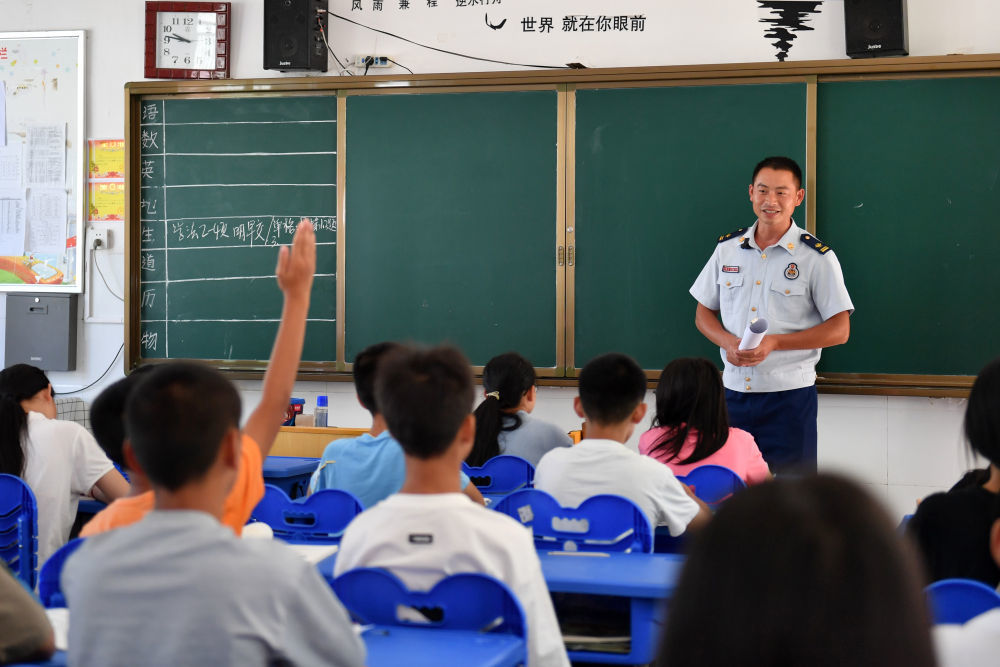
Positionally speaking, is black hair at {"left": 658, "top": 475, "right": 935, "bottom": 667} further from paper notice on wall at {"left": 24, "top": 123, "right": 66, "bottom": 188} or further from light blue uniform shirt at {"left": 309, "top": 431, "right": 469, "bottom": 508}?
paper notice on wall at {"left": 24, "top": 123, "right": 66, "bottom": 188}

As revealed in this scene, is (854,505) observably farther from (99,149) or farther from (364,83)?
(99,149)

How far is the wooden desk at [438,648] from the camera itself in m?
1.44

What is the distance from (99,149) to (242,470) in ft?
15.0

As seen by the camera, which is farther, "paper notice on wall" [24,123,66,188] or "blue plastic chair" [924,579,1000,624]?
"paper notice on wall" [24,123,66,188]

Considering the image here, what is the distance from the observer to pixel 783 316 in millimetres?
4391

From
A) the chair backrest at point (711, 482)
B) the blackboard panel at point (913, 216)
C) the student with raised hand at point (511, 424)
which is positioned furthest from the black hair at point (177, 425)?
the blackboard panel at point (913, 216)

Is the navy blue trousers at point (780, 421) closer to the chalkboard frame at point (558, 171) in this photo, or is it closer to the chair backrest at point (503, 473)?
the chalkboard frame at point (558, 171)

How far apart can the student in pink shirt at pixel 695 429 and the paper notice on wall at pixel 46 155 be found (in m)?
4.16

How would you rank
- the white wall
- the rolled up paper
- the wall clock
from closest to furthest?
the rolled up paper
the white wall
the wall clock

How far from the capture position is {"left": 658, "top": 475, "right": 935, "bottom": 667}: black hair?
1.93 ft

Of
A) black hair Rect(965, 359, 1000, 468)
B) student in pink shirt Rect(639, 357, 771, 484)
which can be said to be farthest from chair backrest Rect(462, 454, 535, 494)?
black hair Rect(965, 359, 1000, 468)

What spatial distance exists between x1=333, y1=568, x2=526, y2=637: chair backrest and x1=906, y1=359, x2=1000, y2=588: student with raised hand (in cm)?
75

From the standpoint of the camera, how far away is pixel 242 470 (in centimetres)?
174

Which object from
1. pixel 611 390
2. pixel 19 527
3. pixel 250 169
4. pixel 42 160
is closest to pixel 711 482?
pixel 611 390
